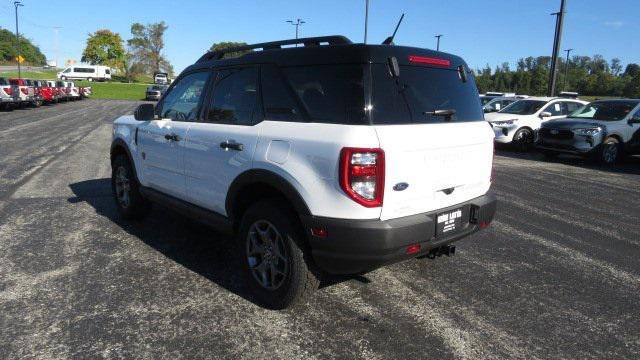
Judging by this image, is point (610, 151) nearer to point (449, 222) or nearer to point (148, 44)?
point (449, 222)

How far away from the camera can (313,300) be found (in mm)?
3592

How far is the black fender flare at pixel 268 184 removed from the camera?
306 cm

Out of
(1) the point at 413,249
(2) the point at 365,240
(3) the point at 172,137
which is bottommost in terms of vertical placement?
(1) the point at 413,249

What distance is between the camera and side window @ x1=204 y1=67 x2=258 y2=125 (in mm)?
3635

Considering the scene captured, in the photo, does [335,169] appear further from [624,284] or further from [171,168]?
[624,284]

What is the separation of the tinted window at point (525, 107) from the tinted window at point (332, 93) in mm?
13478

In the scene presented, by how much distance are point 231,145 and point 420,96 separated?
147 cm

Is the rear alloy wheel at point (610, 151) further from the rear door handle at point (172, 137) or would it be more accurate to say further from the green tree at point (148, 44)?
the green tree at point (148, 44)

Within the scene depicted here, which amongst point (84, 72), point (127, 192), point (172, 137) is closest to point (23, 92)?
point (127, 192)

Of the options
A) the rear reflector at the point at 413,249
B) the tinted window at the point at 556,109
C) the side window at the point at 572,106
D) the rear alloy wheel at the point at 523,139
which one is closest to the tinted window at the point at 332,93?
the rear reflector at the point at 413,249

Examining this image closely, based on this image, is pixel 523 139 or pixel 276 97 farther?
pixel 523 139

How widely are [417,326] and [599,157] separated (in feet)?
36.5

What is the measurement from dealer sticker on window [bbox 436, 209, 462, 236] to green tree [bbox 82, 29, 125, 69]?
98.5 m

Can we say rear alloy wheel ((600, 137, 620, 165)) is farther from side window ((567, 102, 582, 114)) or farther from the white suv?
the white suv
